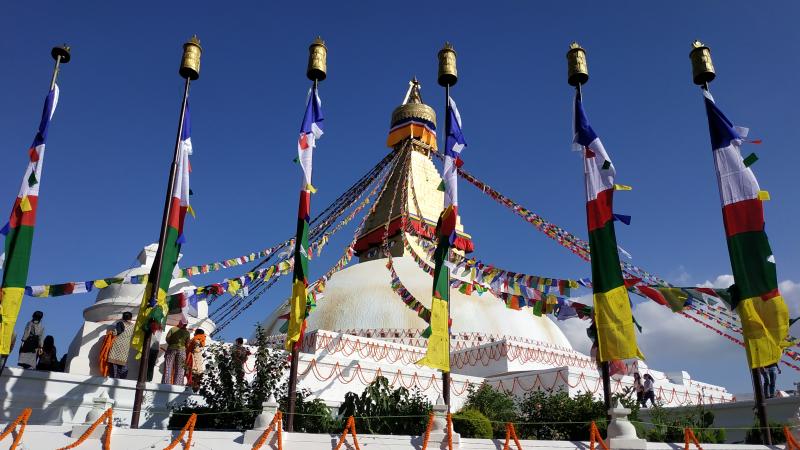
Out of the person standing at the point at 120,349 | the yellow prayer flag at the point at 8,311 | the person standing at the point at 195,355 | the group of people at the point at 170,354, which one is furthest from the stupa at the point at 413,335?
the yellow prayer flag at the point at 8,311

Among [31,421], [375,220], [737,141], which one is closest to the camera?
[31,421]

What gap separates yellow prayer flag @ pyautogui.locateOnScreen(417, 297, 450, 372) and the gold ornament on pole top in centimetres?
624

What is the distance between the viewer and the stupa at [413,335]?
16.5 meters

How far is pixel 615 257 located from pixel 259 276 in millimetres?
7648

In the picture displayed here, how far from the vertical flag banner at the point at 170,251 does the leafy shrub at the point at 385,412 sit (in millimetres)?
3523

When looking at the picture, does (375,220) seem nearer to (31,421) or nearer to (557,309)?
(557,309)

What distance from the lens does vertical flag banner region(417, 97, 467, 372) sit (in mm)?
10414

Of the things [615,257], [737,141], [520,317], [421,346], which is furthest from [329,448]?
[520,317]

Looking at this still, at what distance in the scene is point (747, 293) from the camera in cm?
1070

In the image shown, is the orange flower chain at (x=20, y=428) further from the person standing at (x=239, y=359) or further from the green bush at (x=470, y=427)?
the green bush at (x=470, y=427)

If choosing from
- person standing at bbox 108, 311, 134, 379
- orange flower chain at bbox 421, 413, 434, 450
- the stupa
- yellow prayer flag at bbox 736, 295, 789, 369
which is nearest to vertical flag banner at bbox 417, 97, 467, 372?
orange flower chain at bbox 421, 413, 434, 450

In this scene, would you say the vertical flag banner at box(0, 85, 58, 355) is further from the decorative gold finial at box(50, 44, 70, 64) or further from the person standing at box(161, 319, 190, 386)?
the person standing at box(161, 319, 190, 386)

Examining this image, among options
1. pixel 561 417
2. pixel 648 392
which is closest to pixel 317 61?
pixel 561 417

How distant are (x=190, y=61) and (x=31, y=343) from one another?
18.7 ft
